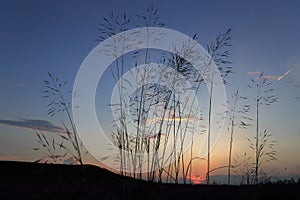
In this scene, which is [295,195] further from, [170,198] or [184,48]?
[184,48]

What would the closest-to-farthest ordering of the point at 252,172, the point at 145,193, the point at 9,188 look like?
1. the point at 145,193
2. the point at 252,172
3. the point at 9,188

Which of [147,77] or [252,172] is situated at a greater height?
[147,77]

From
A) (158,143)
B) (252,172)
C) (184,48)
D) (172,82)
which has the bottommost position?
(252,172)

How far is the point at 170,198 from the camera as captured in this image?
3.72 m

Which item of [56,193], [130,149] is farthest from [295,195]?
[56,193]

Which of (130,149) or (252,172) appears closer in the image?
(130,149)

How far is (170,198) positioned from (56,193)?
120cm

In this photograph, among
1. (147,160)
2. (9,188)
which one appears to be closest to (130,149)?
(147,160)

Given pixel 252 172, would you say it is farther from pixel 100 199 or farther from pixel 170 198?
pixel 100 199

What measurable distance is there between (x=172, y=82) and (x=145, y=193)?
114cm

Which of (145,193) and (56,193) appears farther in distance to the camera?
(56,193)

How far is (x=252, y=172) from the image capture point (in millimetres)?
3965

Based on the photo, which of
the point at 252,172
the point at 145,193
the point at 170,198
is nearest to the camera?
the point at 145,193

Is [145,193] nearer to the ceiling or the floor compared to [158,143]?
nearer to the floor
